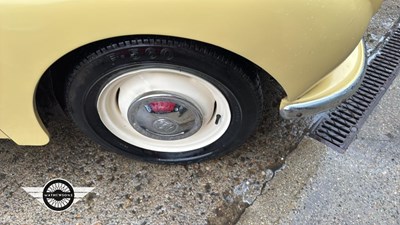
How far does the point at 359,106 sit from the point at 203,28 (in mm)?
1533

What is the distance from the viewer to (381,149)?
2.46 m

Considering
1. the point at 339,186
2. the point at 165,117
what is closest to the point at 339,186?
the point at 339,186

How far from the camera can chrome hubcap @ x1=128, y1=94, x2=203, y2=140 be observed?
1903 millimetres

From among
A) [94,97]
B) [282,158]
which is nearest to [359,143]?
[282,158]

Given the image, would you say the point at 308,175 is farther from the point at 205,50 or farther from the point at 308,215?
the point at 205,50

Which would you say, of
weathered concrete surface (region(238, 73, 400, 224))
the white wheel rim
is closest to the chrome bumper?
the white wheel rim

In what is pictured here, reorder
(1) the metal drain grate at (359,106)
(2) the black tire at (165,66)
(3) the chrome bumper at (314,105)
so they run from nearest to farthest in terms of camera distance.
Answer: (2) the black tire at (165,66) → (3) the chrome bumper at (314,105) → (1) the metal drain grate at (359,106)

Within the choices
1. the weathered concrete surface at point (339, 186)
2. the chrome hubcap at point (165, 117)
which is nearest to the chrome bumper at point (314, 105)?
the chrome hubcap at point (165, 117)

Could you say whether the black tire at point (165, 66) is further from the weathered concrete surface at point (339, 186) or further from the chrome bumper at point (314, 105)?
the weathered concrete surface at point (339, 186)

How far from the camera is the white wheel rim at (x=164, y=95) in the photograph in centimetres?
185

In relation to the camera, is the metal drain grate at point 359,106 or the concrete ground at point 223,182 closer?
the concrete ground at point 223,182

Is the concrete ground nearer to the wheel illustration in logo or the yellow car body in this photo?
the wheel illustration in logo

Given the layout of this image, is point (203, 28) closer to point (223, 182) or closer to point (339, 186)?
point (223, 182)

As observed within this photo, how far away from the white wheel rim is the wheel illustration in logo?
0.41 meters
